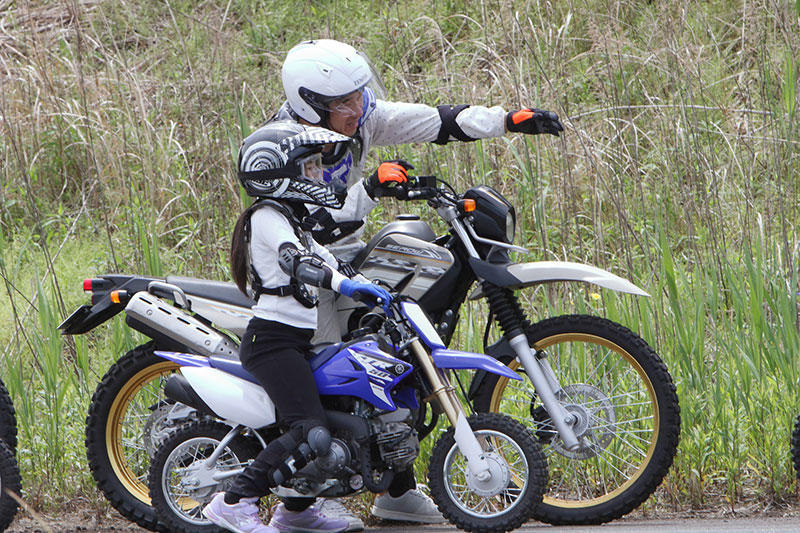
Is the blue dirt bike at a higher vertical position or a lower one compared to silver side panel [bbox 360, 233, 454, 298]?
lower

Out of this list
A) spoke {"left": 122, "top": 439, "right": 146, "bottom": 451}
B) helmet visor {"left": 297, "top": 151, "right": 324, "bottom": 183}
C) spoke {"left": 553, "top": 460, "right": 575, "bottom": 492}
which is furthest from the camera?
spoke {"left": 122, "top": 439, "right": 146, "bottom": 451}

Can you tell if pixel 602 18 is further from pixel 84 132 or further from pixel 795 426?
pixel 795 426

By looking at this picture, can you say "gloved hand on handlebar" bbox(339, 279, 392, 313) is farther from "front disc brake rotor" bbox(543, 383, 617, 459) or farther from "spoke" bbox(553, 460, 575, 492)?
"spoke" bbox(553, 460, 575, 492)

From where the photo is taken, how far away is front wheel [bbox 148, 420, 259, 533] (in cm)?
400

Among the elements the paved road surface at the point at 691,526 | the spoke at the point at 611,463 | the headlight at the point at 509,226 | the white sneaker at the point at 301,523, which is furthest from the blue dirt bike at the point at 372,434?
the headlight at the point at 509,226

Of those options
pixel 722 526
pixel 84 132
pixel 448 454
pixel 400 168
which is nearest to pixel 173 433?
pixel 448 454

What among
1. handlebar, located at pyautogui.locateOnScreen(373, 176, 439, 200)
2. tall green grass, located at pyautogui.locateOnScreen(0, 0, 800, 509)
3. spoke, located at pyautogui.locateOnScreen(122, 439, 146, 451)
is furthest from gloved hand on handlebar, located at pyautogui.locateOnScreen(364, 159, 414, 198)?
spoke, located at pyautogui.locateOnScreen(122, 439, 146, 451)

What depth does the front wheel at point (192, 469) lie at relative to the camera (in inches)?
157

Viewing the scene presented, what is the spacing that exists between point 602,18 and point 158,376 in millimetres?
4773

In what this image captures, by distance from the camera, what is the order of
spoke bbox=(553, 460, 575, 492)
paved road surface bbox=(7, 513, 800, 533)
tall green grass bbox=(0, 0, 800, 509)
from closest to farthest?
paved road surface bbox=(7, 513, 800, 533), spoke bbox=(553, 460, 575, 492), tall green grass bbox=(0, 0, 800, 509)

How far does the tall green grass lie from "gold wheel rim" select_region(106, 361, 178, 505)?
1.27 feet

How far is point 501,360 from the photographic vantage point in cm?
413

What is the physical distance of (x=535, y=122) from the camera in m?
4.09

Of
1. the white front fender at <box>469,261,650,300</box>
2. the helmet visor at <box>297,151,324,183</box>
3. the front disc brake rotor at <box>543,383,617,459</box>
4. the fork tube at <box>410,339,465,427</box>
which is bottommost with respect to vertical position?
the front disc brake rotor at <box>543,383,617,459</box>
